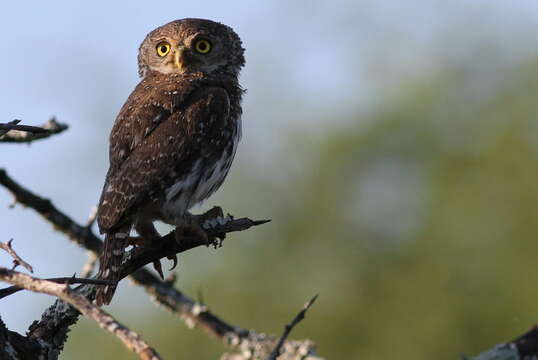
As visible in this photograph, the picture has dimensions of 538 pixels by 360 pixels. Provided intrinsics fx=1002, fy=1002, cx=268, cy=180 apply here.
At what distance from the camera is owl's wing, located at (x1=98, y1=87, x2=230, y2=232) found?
624 centimetres

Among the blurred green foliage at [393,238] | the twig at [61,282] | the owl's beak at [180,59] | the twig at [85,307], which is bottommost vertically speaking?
the twig at [85,307]

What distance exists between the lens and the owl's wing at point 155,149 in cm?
624

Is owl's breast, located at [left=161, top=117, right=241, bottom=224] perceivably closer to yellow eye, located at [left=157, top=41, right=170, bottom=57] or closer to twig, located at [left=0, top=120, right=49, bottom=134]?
yellow eye, located at [left=157, top=41, right=170, bottom=57]

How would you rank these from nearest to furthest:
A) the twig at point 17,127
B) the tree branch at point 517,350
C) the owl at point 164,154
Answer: the tree branch at point 517,350
the twig at point 17,127
the owl at point 164,154

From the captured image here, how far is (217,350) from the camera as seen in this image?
16.2 meters

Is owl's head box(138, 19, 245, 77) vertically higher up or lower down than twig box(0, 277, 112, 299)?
higher up

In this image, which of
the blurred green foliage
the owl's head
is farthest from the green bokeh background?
the owl's head

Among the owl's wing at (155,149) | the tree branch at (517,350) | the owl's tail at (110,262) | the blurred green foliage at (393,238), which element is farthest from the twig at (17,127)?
the blurred green foliage at (393,238)

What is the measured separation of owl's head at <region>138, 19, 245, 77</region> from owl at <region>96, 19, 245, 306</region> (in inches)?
7.2

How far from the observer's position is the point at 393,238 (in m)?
21.6

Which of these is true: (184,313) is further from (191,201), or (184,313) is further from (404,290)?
(404,290)

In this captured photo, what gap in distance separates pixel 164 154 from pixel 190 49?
1697 mm

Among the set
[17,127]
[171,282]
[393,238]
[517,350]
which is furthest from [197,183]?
[393,238]

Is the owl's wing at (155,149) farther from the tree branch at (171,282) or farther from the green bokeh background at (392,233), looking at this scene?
the green bokeh background at (392,233)
